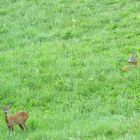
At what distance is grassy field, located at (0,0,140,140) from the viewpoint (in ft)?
33.2

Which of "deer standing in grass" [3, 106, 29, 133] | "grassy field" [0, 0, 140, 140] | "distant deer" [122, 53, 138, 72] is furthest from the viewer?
"distant deer" [122, 53, 138, 72]

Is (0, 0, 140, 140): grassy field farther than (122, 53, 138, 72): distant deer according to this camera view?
No

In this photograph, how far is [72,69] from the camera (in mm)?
13500

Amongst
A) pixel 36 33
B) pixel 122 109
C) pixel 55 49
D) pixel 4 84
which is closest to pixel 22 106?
pixel 4 84

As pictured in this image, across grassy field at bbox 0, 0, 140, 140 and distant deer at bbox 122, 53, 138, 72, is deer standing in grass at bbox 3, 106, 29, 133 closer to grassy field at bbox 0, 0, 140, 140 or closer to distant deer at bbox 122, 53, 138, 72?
grassy field at bbox 0, 0, 140, 140

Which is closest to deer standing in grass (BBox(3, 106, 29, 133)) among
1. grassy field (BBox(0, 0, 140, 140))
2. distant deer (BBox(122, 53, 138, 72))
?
grassy field (BBox(0, 0, 140, 140))

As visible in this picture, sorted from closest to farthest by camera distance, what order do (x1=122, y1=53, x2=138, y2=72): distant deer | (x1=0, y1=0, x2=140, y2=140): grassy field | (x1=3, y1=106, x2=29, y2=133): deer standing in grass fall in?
1. (x1=3, y1=106, x2=29, y2=133): deer standing in grass
2. (x1=0, y1=0, x2=140, y2=140): grassy field
3. (x1=122, y1=53, x2=138, y2=72): distant deer

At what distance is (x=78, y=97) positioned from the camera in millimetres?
11852

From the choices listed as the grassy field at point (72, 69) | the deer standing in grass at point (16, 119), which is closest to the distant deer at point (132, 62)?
the grassy field at point (72, 69)

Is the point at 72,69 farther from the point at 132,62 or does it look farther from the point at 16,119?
the point at 16,119

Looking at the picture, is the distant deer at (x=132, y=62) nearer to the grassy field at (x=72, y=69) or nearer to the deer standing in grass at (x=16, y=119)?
the grassy field at (x=72, y=69)

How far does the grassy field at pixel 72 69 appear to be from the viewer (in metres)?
10.1

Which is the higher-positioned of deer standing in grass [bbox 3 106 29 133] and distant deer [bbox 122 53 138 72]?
distant deer [bbox 122 53 138 72]

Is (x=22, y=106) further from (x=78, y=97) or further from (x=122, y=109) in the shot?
(x=122, y=109)
